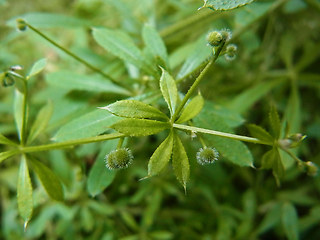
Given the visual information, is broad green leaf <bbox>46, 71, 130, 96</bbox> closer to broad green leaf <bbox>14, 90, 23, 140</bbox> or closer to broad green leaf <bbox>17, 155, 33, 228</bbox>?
broad green leaf <bbox>14, 90, 23, 140</bbox>

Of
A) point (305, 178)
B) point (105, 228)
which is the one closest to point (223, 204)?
point (305, 178)

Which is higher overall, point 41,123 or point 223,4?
point 223,4

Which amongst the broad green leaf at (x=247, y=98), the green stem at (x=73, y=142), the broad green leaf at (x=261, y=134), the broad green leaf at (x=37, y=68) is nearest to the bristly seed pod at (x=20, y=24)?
the broad green leaf at (x=37, y=68)

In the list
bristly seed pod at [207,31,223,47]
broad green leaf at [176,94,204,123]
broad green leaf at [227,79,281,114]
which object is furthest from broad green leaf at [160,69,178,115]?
broad green leaf at [227,79,281,114]

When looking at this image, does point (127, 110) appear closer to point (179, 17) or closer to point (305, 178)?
point (179, 17)

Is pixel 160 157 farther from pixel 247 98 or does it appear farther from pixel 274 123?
pixel 247 98

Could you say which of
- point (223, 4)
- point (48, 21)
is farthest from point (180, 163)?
point (48, 21)
